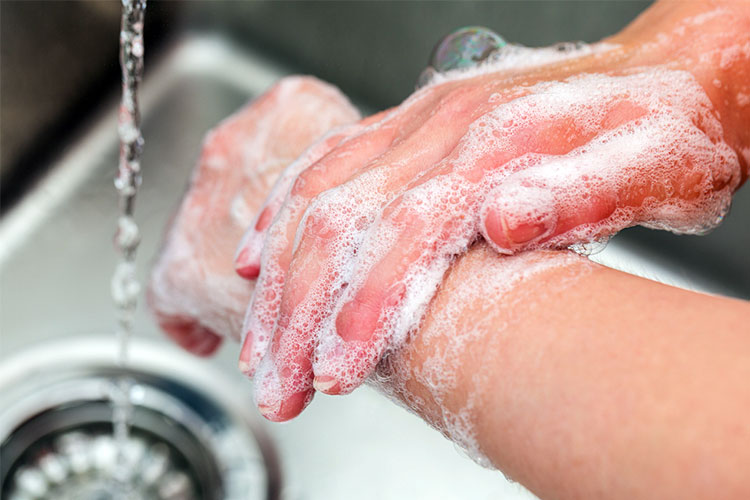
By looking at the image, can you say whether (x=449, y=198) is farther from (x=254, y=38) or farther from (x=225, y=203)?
(x=254, y=38)

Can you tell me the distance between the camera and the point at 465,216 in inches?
16.9

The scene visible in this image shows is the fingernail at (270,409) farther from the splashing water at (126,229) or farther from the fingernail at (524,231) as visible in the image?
the splashing water at (126,229)

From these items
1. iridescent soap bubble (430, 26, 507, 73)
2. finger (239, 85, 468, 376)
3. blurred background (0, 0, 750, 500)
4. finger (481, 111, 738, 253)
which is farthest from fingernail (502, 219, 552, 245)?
blurred background (0, 0, 750, 500)

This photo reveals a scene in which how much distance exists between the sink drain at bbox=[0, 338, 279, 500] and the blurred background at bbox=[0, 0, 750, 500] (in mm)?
20

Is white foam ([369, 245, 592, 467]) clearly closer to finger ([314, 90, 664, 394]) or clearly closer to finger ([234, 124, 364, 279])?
finger ([314, 90, 664, 394])

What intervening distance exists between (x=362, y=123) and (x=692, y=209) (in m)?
0.24

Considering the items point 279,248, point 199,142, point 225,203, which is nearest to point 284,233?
point 279,248

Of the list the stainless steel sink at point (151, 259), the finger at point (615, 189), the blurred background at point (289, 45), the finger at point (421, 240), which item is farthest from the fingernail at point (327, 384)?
the blurred background at point (289, 45)

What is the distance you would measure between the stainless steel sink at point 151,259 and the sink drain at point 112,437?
0.07 ft

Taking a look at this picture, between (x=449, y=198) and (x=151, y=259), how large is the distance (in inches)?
22.2

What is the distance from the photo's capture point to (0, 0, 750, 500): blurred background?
0.78 metres

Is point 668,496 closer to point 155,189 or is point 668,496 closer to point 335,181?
point 335,181

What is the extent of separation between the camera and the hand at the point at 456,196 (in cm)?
42

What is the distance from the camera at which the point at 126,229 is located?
85 cm
